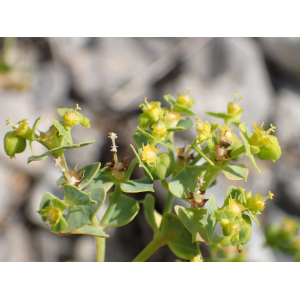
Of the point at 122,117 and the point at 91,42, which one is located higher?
the point at 91,42

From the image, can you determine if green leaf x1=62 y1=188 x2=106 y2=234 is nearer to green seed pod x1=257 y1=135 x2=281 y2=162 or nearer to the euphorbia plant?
the euphorbia plant

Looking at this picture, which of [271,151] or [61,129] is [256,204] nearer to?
[271,151]

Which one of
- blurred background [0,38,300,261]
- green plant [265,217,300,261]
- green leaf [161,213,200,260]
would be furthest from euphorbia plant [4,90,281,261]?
blurred background [0,38,300,261]

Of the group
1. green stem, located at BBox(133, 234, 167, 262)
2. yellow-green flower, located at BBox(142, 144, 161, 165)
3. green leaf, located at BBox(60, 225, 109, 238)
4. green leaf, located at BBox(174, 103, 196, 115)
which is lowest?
green stem, located at BBox(133, 234, 167, 262)

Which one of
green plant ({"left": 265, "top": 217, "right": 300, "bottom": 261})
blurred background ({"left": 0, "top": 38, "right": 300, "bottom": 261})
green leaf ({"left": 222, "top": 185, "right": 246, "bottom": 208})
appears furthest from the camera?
blurred background ({"left": 0, "top": 38, "right": 300, "bottom": 261})

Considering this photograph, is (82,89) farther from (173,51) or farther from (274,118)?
(274,118)

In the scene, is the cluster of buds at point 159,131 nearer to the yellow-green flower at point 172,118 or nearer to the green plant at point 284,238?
the yellow-green flower at point 172,118

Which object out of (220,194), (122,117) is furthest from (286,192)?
(122,117)

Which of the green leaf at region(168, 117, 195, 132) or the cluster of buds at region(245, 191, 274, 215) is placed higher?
the green leaf at region(168, 117, 195, 132)
